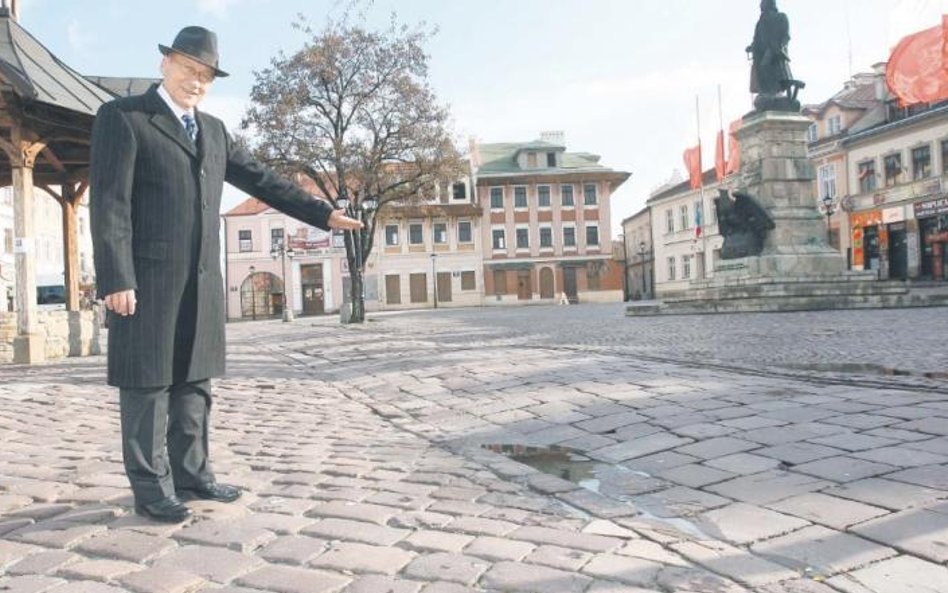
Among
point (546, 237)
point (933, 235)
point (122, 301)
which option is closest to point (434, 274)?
point (546, 237)

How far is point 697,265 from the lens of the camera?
5309 centimetres

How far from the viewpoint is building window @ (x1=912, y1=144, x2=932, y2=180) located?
115ft

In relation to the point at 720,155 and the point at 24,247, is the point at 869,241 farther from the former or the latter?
the point at 24,247

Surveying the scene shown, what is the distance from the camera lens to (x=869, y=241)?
1516 inches

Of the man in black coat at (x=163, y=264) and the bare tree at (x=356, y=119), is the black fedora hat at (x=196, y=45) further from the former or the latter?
the bare tree at (x=356, y=119)

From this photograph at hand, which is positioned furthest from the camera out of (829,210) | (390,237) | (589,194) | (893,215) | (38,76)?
(589,194)

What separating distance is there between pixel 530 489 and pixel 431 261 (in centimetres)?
5150

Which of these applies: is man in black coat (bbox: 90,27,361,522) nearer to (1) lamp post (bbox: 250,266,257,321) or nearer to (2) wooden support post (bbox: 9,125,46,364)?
(2) wooden support post (bbox: 9,125,46,364)

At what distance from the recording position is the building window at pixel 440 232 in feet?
181

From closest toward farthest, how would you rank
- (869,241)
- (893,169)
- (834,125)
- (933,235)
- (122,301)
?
(122,301) → (933,235) → (893,169) → (869,241) → (834,125)

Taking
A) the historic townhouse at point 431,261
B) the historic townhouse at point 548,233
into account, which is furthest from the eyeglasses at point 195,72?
the historic townhouse at point 548,233

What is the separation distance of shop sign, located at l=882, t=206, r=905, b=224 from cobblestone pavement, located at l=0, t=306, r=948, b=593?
3303 centimetres

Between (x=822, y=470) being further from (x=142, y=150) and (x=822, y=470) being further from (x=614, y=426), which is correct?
(x=142, y=150)

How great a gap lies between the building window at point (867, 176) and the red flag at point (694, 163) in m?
9.38
